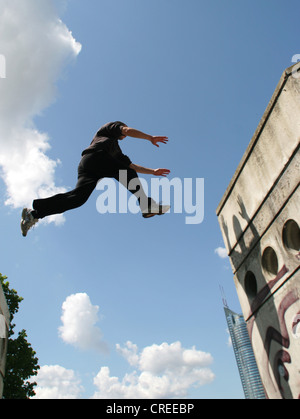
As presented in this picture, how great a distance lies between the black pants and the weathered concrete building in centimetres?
310

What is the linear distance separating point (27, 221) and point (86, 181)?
4.33ft

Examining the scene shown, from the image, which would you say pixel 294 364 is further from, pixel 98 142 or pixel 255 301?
pixel 98 142

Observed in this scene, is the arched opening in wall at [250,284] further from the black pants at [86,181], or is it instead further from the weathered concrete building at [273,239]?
the black pants at [86,181]

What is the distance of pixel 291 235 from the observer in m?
6.87

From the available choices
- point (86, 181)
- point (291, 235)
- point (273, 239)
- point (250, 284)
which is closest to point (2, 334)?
point (250, 284)

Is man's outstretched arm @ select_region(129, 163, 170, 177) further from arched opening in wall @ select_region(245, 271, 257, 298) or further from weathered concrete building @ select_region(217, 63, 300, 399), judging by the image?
arched opening in wall @ select_region(245, 271, 257, 298)

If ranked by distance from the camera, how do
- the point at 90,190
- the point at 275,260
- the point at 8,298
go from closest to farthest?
1. the point at 90,190
2. the point at 275,260
3. the point at 8,298

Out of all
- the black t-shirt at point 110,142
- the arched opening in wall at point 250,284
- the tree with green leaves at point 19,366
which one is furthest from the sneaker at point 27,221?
the tree with green leaves at point 19,366

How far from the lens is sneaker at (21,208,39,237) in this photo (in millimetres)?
6000

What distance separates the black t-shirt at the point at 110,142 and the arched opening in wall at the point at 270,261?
3.83 m

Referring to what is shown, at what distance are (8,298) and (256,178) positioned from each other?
17.8m

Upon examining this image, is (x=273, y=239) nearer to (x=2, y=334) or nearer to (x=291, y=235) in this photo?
(x=291, y=235)

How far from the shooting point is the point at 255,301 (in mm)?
8031
